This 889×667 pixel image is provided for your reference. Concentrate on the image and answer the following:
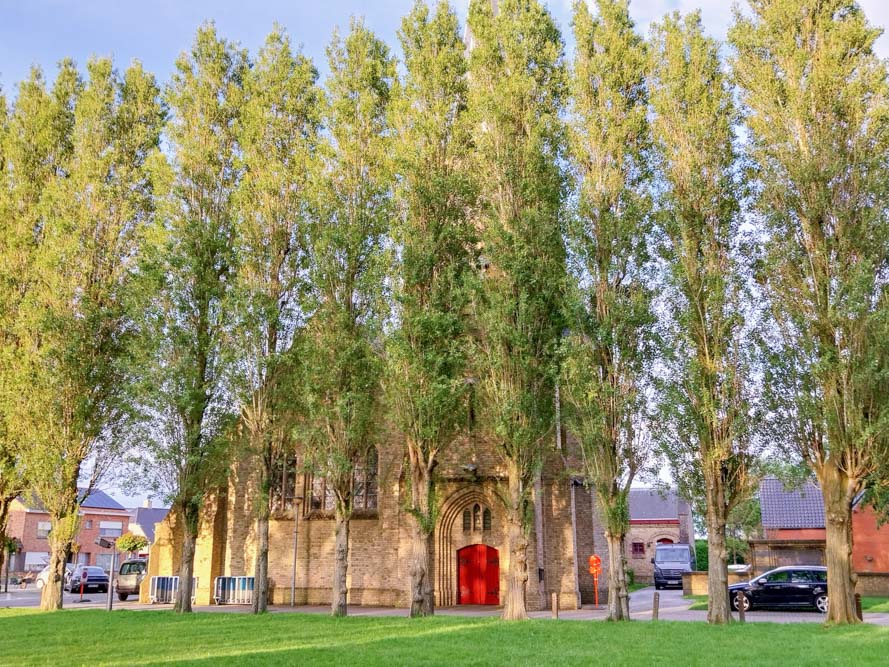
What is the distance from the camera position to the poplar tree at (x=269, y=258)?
21484 mm

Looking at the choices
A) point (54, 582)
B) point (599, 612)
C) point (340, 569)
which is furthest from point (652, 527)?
point (54, 582)

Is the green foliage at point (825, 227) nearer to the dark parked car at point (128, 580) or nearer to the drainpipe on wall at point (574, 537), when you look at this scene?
the drainpipe on wall at point (574, 537)

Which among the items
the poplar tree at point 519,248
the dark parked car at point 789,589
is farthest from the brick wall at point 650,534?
the poplar tree at point 519,248

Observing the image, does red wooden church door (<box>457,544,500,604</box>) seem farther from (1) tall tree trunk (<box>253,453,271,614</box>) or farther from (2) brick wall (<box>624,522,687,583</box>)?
(2) brick wall (<box>624,522,687,583</box>)

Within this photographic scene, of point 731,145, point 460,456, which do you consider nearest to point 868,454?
point 731,145

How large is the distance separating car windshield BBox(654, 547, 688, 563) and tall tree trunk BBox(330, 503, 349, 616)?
26176 millimetres

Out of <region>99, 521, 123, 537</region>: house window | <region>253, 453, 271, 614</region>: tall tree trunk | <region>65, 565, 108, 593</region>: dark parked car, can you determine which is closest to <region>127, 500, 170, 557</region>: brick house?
<region>99, 521, 123, 537</region>: house window

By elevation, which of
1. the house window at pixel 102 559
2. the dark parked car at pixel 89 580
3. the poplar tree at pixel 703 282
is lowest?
the house window at pixel 102 559

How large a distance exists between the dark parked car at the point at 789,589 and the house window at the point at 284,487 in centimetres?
1534

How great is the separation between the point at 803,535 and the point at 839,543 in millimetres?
25251

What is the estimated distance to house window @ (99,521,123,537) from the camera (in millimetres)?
70056

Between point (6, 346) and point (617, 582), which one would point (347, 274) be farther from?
point (6, 346)

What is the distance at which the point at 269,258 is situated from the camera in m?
22.2

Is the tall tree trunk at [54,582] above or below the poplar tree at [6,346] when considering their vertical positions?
below
